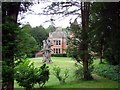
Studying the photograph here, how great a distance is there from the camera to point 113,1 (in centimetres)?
786

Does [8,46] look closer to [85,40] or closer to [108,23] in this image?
[108,23]

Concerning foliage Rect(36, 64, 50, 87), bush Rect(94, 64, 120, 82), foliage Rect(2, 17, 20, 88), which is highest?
foliage Rect(2, 17, 20, 88)

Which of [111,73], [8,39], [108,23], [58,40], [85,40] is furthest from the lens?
[58,40]

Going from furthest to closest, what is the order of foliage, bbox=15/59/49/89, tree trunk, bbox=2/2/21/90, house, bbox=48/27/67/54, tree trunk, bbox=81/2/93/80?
house, bbox=48/27/67/54 → tree trunk, bbox=81/2/93/80 → foliage, bbox=15/59/49/89 → tree trunk, bbox=2/2/21/90

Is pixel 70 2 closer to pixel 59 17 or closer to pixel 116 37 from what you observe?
pixel 59 17

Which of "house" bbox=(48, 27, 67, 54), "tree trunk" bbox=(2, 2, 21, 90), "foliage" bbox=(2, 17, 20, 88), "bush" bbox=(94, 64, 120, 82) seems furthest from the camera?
"house" bbox=(48, 27, 67, 54)

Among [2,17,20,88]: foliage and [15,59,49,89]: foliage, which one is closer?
[2,17,20,88]: foliage

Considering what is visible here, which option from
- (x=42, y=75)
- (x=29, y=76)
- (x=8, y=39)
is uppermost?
(x=8, y=39)

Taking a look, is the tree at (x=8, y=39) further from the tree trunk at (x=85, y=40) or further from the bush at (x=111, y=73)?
the bush at (x=111, y=73)

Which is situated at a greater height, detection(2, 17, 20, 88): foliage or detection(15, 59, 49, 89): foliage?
detection(2, 17, 20, 88): foliage

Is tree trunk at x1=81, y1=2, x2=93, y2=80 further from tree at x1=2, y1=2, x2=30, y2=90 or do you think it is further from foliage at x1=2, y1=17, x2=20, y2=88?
foliage at x1=2, y1=17, x2=20, y2=88

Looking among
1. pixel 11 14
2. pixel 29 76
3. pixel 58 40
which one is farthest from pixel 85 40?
pixel 58 40

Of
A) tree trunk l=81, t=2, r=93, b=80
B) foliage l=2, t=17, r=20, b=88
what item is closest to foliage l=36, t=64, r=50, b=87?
foliage l=2, t=17, r=20, b=88

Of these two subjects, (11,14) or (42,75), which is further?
(42,75)
